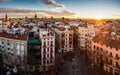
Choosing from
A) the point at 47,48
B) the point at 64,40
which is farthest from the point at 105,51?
the point at 47,48

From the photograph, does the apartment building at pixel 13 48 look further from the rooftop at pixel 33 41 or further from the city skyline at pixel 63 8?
the city skyline at pixel 63 8

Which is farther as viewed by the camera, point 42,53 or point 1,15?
point 1,15

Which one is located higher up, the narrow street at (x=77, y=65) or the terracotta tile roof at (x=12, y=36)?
the terracotta tile roof at (x=12, y=36)

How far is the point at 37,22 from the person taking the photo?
Result: 3.49 metres

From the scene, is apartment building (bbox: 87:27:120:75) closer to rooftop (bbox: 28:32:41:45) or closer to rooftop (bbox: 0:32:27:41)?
rooftop (bbox: 28:32:41:45)

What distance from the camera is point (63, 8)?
3387mm

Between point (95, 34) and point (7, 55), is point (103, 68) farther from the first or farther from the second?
point (7, 55)

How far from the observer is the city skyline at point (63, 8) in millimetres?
3301

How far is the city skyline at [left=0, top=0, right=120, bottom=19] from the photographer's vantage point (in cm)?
330

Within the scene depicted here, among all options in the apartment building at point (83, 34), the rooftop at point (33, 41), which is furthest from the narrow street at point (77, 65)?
the rooftop at point (33, 41)

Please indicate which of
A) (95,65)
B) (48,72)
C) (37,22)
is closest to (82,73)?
(95,65)

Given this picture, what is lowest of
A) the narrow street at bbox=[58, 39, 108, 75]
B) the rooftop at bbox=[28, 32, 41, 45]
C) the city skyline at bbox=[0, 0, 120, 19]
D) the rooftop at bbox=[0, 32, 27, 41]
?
the narrow street at bbox=[58, 39, 108, 75]

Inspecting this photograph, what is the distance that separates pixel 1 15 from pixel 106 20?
153 cm

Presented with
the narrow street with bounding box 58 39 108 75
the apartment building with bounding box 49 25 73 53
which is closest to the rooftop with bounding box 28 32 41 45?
the apartment building with bounding box 49 25 73 53
